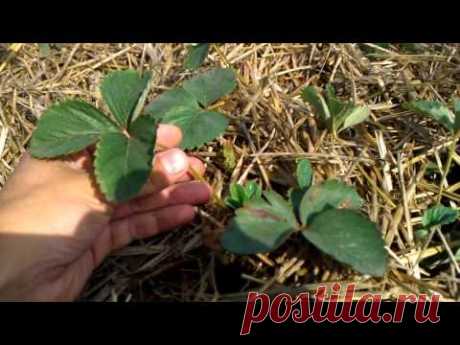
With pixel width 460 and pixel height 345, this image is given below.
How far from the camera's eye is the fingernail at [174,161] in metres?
1.18

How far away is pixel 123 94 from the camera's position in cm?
117

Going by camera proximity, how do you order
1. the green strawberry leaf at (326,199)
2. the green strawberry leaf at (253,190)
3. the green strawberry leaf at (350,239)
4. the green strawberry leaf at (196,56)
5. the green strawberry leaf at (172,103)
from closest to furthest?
the green strawberry leaf at (350,239)
the green strawberry leaf at (326,199)
the green strawberry leaf at (253,190)
the green strawberry leaf at (172,103)
the green strawberry leaf at (196,56)

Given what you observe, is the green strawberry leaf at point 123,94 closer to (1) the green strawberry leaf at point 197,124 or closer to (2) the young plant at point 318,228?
(1) the green strawberry leaf at point 197,124

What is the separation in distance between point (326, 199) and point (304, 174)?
0.10 m

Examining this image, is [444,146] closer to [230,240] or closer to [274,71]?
[274,71]

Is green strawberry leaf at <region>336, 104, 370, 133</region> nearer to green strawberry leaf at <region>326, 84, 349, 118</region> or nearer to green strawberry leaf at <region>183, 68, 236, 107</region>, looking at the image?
green strawberry leaf at <region>326, 84, 349, 118</region>

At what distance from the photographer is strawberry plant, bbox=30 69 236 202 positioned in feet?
3.51

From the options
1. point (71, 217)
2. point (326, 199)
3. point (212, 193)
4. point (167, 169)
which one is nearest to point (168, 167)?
point (167, 169)

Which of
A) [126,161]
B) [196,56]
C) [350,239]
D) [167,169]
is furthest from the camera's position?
[196,56]

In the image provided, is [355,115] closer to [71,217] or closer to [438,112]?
[438,112]

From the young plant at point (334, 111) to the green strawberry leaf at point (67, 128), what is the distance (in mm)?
450

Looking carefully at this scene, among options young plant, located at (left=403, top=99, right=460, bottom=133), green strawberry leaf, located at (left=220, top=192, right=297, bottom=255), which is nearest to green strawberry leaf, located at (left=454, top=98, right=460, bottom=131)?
young plant, located at (left=403, top=99, right=460, bottom=133)

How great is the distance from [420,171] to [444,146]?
95 mm

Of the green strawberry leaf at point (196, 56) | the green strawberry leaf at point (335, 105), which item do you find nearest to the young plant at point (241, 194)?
the green strawberry leaf at point (335, 105)
